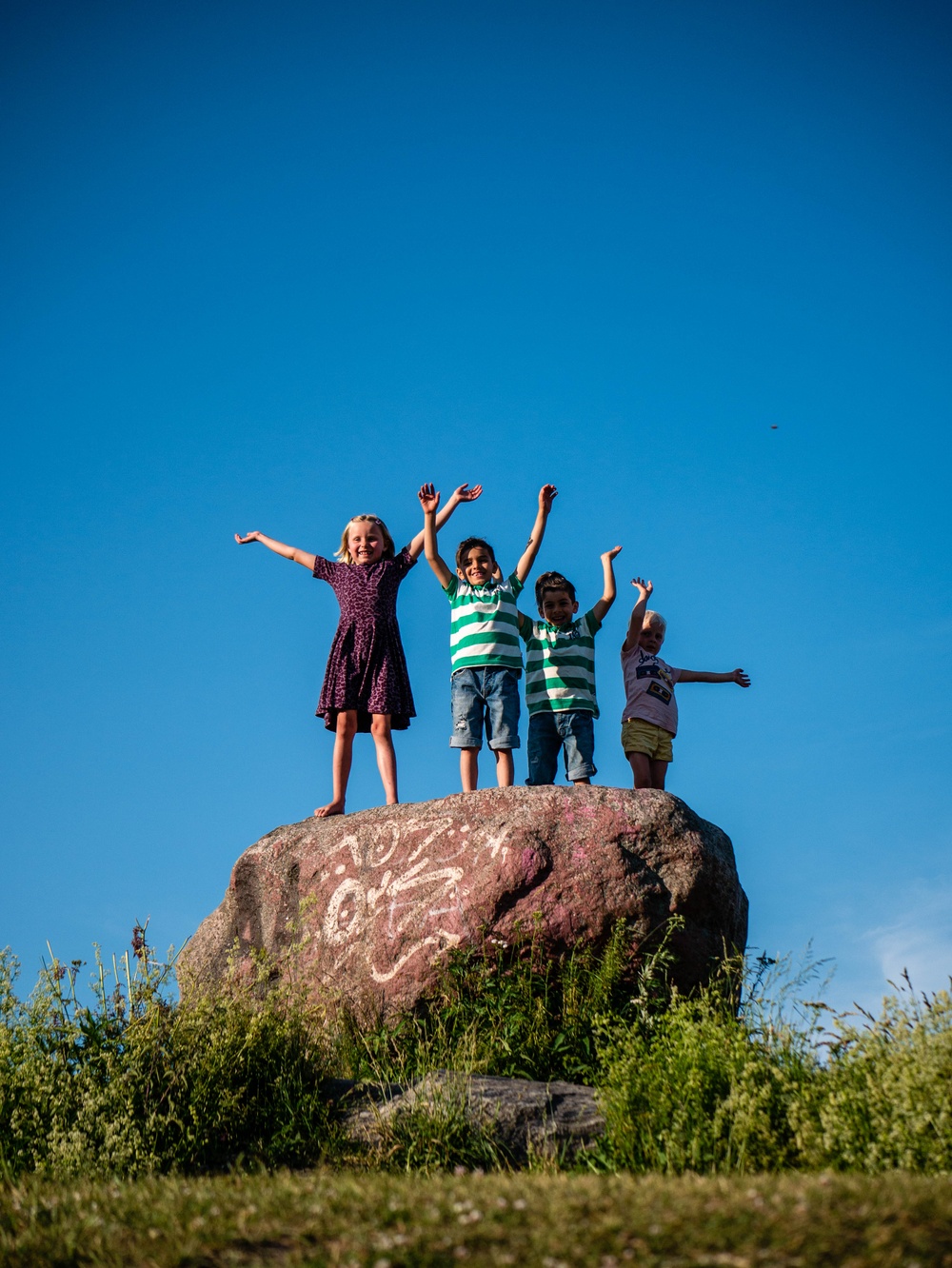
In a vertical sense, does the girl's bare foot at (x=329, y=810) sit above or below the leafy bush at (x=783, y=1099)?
above

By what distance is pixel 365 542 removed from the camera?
376 inches

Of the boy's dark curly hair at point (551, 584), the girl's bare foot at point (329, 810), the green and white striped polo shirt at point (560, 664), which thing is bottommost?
the girl's bare foot at point (329, 810)

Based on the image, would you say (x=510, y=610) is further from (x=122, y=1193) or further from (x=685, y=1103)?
(x=122, y=1193)

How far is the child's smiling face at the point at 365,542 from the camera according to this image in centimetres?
956

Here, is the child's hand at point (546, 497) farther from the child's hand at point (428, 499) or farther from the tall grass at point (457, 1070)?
the tall grass at point (457, 1070)

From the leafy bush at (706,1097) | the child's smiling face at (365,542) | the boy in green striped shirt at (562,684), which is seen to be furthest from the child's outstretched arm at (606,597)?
the leafy bush at (706,1097)

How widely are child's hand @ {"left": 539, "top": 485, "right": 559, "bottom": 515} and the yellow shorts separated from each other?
2.03m

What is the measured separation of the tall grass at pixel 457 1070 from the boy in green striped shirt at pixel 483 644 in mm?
2445

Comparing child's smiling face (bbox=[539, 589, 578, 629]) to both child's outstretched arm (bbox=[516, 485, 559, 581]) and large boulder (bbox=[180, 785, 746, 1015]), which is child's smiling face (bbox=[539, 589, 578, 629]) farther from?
large boulder (bbox=[180, 785, 746, 1015])

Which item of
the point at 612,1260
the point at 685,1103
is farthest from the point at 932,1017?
the point at 612,1260

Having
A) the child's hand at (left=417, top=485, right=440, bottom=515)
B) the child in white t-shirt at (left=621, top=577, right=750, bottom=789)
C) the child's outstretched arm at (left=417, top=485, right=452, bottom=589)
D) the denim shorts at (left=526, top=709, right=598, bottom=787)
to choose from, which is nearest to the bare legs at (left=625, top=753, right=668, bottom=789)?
the child in white t-shirt at (left=621, top=577, right=750, bottom=789)

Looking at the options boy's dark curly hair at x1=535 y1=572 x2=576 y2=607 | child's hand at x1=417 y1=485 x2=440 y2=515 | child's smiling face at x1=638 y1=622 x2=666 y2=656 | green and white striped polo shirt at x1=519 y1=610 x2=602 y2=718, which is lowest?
green and white striped polo shirt at x1=519 y1=610 x2=602 y2=718

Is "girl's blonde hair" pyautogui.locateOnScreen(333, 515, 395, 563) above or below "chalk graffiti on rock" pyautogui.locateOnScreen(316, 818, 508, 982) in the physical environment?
above

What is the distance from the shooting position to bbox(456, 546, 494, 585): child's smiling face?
933 centimetres
